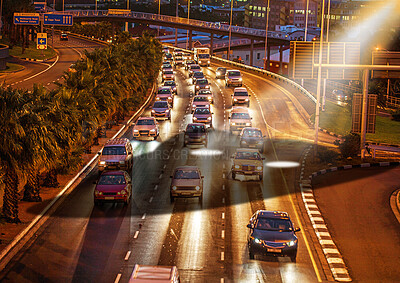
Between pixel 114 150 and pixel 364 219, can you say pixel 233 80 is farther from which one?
pixel 364 219

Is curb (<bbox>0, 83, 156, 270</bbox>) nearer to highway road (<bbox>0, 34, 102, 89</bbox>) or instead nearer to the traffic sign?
highway road (<bbox>0, 34, 102, 89</bbox>)

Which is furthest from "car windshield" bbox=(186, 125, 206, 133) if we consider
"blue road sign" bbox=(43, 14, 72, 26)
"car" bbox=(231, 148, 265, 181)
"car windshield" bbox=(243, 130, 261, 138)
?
"blue road sign" bbox=(43, 14, 72, 26)

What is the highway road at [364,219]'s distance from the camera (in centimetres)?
2409

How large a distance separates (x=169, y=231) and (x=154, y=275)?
11.5m

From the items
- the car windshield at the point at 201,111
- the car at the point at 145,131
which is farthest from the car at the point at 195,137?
the car windshield at the point at 201,111

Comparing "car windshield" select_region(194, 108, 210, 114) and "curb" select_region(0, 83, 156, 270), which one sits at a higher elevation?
"car windshield" select_region(194, 108, 210, 114)

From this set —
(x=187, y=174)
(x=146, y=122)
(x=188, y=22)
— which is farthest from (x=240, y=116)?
(x=188, y=22)

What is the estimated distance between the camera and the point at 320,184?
3862 cm

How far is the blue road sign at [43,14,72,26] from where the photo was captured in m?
76.1

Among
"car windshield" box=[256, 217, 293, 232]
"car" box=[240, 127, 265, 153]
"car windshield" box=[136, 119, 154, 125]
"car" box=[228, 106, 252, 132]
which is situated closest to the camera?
"car windshield" box=[256, 217, 293, 232]

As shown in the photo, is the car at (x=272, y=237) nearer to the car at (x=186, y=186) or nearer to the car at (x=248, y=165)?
the car at (x=186, y=186)

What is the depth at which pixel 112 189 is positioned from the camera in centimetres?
3111

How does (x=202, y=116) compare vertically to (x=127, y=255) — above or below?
above

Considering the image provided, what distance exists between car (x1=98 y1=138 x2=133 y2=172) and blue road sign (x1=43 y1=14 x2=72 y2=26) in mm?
41189
